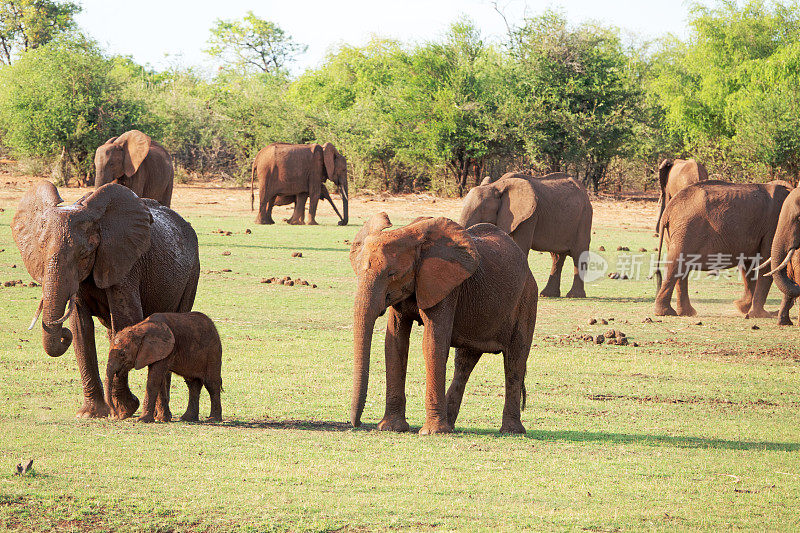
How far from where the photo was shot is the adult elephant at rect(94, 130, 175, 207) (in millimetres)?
23531

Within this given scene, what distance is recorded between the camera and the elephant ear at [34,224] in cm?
816

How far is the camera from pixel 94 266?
8352 mm

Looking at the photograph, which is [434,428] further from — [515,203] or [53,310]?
[515,203]

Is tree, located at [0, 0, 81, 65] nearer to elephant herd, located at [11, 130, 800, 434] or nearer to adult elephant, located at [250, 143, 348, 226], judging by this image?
adult elephant, located at [250, 143, 348, 226]

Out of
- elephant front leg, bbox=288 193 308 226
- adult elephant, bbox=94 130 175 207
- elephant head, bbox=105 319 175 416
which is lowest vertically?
elephant front leg, bbox=288 193 308 226

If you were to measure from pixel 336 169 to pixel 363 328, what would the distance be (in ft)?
87.5

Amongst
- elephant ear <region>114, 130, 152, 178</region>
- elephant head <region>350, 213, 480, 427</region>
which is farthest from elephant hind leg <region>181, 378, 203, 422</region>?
elephant ear <region>114, 130, 152, 178</region>

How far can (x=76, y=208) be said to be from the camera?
8203mm

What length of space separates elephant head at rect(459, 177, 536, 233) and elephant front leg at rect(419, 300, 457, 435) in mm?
9845

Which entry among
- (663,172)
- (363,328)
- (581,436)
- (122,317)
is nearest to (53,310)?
(122,317)

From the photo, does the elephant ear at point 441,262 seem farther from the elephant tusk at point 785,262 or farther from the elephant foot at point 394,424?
the elephant tusk at point 785,262

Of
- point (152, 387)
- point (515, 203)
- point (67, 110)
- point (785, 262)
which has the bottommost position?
point (152, 387)

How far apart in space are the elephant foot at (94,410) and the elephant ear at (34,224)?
3.64 feet

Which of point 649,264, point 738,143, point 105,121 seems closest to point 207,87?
point 105,121
